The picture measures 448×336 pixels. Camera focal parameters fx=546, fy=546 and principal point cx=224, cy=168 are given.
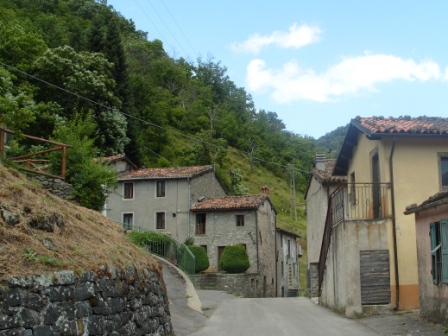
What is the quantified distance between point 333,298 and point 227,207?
70.6 feet

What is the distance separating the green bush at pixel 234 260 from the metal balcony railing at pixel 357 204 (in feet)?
55.9

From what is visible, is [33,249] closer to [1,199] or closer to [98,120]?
[1,199]

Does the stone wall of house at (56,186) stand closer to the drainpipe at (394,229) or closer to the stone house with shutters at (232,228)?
the drainpipe at (394,229)

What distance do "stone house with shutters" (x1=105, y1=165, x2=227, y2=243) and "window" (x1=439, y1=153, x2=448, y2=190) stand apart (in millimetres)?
25212

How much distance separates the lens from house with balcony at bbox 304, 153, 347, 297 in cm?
3144

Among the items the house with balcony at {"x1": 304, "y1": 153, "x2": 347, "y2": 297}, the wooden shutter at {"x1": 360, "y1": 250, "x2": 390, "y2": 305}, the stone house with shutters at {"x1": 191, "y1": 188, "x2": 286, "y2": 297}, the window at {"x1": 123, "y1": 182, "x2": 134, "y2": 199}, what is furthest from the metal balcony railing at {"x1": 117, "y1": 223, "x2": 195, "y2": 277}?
the window at {"x1": 123, "y1": 182, "x2": 134, "y2": 199}

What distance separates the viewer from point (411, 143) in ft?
58.0

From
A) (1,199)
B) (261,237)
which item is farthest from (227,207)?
(1,199)

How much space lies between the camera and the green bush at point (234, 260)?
3866 cm

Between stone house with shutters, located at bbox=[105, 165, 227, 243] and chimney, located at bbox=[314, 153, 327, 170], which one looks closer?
chimney, located at bbox=[314, 153, 327, 170]

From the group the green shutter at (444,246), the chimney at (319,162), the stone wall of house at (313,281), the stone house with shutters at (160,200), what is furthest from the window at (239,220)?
the green shutter at (444,246)

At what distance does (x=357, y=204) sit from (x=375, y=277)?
3.87 metres

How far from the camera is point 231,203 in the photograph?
41.7 meters

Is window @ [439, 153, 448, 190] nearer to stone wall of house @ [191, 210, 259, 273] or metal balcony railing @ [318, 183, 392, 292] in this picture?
metal balcony railing @ [318, 183, 392, 292]
